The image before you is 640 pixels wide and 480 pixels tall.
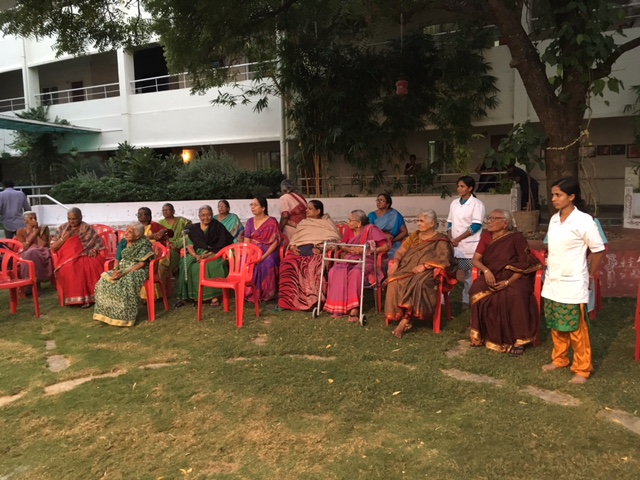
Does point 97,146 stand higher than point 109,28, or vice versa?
point 109,28

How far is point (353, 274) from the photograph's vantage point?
17.9 ft

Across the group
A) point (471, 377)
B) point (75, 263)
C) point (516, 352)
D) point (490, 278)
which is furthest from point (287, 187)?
point (471, 377)

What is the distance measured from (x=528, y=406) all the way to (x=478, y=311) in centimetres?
124

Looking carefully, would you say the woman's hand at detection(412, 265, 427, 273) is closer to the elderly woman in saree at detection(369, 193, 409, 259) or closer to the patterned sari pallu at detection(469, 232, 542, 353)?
the patterned sari pallu at detection(469, 232, 542, 353)

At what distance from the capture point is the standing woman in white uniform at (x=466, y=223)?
5.41 meters

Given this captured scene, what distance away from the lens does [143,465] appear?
279 centimetres

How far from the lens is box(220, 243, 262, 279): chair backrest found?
5613 mm

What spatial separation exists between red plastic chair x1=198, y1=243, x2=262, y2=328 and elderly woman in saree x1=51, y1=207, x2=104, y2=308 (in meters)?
1.55

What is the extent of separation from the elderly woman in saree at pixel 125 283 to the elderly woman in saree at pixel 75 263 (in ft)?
2.24

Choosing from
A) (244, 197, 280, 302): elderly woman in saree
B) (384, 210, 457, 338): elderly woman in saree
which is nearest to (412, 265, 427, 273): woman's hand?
(384, 210, 457, 338): elderly woman in saree

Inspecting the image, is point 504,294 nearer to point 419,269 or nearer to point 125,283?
point 419,269

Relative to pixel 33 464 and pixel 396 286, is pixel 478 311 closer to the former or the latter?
pixel 396 286

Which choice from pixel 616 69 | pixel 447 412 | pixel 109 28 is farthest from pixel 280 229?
pixel 616 69

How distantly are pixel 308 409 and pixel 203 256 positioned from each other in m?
3.22
